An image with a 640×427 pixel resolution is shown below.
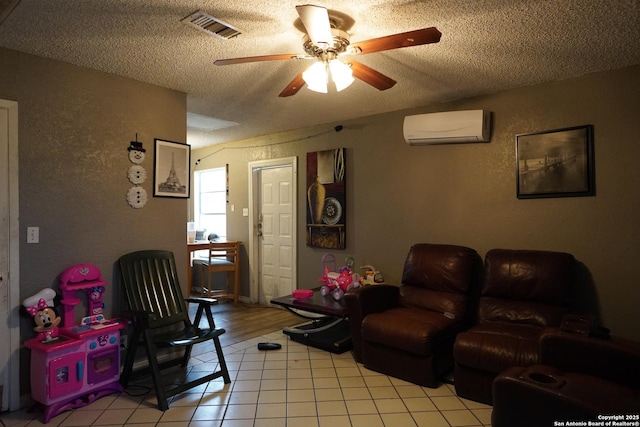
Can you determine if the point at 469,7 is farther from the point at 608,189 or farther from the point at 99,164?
the point at 99,164

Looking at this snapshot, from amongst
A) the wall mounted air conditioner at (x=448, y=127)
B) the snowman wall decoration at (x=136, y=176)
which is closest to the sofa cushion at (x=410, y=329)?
the wall mounted air conditioner at (x=448, y=127)

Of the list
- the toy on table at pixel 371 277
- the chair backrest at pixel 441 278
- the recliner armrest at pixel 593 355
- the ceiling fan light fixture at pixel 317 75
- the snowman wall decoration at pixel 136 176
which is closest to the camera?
the recliner armrest at pixel 593 355

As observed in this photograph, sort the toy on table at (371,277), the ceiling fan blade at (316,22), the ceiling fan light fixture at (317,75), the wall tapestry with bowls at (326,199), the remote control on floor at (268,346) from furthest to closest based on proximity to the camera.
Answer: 1. the wall tapestry with bowls at (326,199)
2. the toy on table at (371,277)
3. the remote control on floor at (268,346)
4. the ceiling fan light fixture at (317,75)
5. the ceiling fan blade at (316,22)

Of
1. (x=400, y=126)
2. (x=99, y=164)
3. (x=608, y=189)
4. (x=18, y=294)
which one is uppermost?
(x=400, y=126)

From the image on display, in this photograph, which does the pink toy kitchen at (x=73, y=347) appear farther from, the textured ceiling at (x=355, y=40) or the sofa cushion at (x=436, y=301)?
the sofa cushion at (x=436, y=301)

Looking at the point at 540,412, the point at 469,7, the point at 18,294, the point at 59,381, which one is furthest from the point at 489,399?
the point at 18,294

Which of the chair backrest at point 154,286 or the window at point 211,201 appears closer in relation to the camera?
the chair backrest at point 154,286

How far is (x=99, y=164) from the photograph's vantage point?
2.87m

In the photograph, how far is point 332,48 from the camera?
2137 mm

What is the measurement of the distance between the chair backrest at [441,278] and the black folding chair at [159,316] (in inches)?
66.6

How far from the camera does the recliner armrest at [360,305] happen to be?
3160 millimetres

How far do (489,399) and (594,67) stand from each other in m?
2.46

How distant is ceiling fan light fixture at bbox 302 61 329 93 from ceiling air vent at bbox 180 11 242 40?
48 cm

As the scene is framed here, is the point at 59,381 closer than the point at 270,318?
Yes
